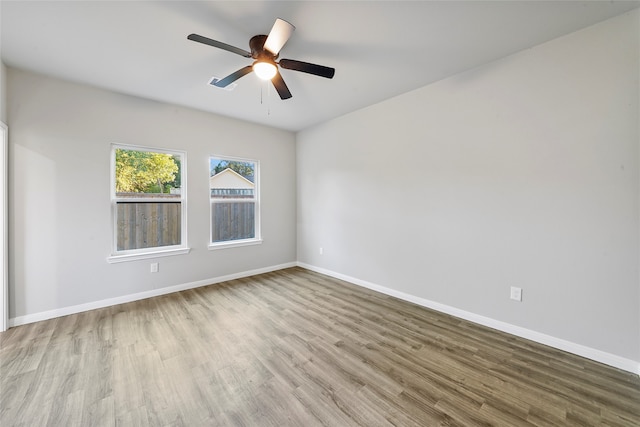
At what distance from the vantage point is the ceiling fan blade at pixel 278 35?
170 centimetres

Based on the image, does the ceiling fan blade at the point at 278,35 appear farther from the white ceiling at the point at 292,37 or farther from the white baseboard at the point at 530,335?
the white baseboard at the point at 530,335

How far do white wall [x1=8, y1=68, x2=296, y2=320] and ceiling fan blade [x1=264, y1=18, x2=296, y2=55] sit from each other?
7.96ft

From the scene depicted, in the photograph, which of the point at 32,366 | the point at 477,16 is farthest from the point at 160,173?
the point at 477,16

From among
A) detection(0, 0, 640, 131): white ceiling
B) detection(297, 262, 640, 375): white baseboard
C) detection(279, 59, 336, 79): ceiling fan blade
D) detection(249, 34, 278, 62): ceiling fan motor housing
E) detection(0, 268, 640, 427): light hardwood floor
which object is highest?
detection(0, 0, 640, 131): white ceiling

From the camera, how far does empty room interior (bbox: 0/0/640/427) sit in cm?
181

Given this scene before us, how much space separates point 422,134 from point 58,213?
4396mm

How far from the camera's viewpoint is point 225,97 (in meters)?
3.40

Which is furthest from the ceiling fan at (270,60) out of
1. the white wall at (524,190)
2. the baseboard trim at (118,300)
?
the baseboard trim at (118,300)

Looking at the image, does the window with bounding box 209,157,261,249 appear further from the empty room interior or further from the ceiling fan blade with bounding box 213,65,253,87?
the ceiling fan blade with bounding box 213,65,253,87

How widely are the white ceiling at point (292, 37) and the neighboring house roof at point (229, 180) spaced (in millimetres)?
1402

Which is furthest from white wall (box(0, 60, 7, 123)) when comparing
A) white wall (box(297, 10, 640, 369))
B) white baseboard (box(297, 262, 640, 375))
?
white baseboard (box(297, 262, 640, 375))

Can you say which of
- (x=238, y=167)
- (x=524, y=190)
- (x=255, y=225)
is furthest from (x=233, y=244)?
(x=524, y=190)

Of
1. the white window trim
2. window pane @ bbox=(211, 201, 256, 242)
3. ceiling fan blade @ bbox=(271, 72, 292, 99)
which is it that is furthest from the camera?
window pane @ bbox=(211, 201, 256, 242)

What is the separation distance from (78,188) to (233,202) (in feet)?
6.38
